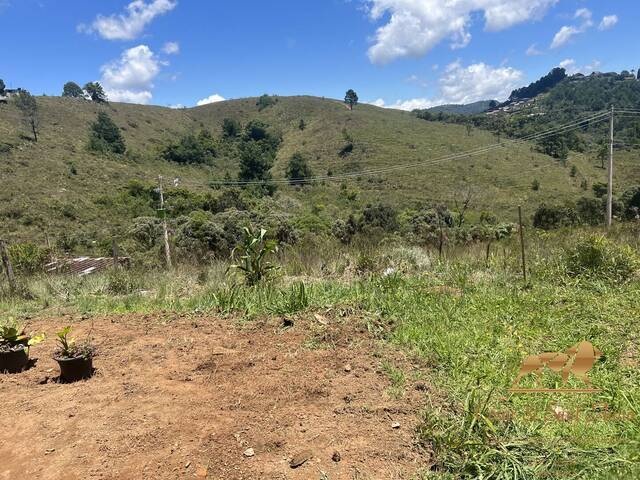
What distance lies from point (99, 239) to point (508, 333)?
27725mm

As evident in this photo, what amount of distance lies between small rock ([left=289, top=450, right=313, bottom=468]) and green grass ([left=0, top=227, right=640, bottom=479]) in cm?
66

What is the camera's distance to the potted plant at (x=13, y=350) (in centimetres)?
377

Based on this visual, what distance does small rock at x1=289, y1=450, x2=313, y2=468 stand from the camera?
233cm

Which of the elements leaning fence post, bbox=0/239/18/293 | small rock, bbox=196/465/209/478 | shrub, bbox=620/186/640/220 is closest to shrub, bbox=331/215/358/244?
shrub, bbox=620/186/640/220

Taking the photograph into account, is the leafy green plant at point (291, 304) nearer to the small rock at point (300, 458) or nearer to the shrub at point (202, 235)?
the small rock at point (300, 458)

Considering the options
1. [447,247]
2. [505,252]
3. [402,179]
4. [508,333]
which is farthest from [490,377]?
[402,179]

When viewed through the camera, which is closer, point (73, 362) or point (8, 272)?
point (73, 362)

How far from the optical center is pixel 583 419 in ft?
8.89

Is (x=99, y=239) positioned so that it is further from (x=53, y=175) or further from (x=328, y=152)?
(x=328, y=152)

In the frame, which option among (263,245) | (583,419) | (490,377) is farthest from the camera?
(263,245)

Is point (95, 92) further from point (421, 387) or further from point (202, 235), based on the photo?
point (421, 387)

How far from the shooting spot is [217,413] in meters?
2.83

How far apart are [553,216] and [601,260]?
75.9 feet

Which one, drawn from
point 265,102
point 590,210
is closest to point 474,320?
point 590,210
